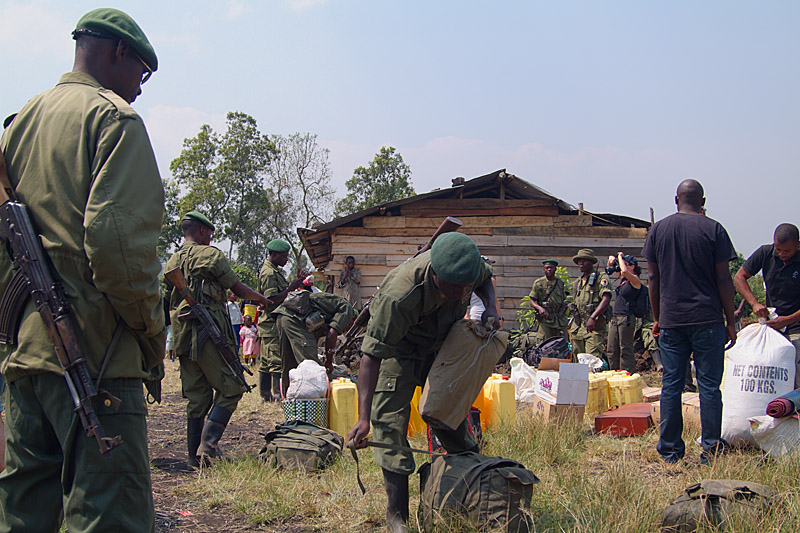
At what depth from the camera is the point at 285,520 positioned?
12.2 feet

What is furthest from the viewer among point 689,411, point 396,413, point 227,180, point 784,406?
point 227,180

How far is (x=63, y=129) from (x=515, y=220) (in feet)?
43.3

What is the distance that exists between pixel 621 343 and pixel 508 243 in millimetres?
5513

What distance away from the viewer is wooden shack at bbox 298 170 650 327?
47.5 feet

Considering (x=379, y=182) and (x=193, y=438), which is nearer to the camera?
(x=193, y=438)

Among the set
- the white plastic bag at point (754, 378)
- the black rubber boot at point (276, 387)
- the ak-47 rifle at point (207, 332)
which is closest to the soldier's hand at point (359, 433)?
the ak-47 rifle at point (207, 332)

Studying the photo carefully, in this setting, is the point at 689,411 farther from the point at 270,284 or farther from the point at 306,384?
the point at 270,284

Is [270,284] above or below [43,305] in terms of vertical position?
above

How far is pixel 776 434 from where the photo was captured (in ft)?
14.0

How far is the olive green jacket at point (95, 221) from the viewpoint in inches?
78.8

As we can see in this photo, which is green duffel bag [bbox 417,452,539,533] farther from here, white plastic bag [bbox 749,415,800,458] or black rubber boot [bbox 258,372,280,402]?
black rubber boot [bbox 258,372,280,402]

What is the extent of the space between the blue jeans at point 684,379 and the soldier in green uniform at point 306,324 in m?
4.13

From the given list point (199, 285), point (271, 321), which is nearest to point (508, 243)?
point (271, 321)

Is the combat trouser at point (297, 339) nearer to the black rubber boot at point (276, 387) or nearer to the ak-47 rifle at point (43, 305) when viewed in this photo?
the black rubber boot at point (276, 387)
